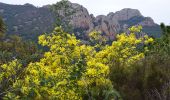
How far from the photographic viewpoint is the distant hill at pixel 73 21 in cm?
11794

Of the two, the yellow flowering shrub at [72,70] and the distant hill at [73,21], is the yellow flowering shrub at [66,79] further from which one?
the distant hill at [73,21]

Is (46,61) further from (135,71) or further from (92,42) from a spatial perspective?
(135,71)

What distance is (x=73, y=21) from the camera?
12294 cm

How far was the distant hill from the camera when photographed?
117938 mm

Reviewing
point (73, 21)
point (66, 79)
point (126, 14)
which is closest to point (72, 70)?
point (66, 79)

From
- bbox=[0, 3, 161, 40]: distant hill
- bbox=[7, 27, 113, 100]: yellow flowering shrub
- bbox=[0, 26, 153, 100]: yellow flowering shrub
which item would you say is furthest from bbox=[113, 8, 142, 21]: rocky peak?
bbox=[7, 27, 113, 100]: yellow flowering shrub

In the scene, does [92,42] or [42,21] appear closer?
[92,42]

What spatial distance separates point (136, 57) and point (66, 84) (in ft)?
6.73

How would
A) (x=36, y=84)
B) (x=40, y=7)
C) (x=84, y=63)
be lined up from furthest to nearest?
(x=40, y=7) → (x=84, y=63) → (x=36, y=84)

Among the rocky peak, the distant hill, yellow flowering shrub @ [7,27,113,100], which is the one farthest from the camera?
the rocky peak

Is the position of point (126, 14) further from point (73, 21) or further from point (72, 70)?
point (72, 70)

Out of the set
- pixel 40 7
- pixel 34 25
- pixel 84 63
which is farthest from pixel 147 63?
pixel 40 7

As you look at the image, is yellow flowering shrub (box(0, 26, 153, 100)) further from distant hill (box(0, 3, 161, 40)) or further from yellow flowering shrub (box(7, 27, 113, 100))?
distant hill (box(0, 3, 161, 40))

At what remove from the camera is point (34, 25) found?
133m
